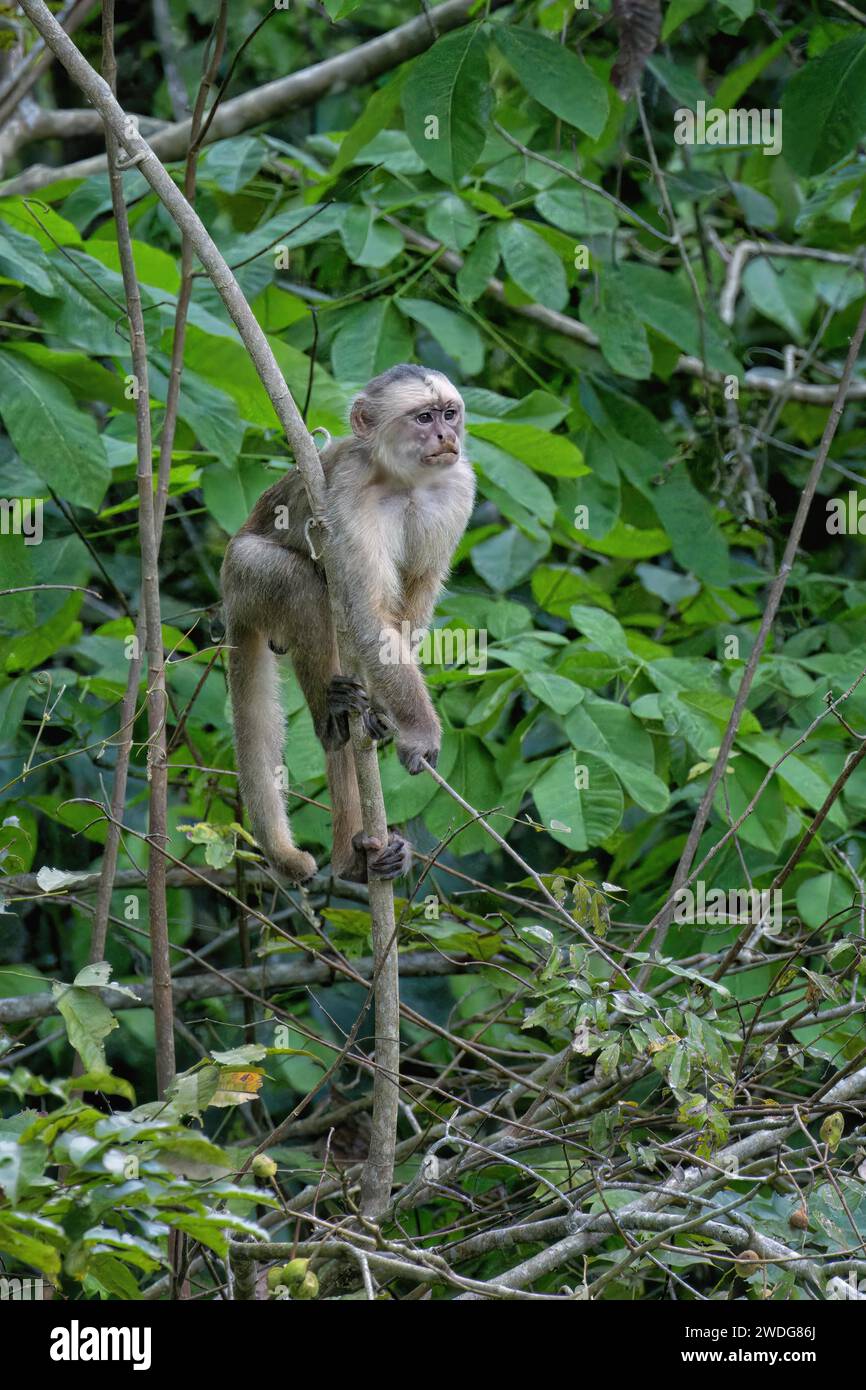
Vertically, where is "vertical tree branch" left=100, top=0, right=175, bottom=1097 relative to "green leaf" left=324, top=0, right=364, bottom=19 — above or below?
below

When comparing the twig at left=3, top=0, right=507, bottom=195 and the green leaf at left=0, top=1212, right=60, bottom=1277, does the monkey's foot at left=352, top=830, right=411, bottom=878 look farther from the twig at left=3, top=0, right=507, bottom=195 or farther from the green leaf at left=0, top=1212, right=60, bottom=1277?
the twig at left=3, top=0, right=507, bottom=195

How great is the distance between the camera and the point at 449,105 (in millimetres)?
5355

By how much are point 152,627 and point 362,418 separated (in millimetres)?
1424

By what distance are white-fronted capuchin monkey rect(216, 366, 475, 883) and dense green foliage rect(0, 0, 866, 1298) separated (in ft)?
0.73

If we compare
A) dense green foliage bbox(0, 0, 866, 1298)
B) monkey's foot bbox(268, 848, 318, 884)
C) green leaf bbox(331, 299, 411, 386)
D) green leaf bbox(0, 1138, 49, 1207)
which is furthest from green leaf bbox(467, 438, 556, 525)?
green leaf bbox(0, 1138, 49, 1207)

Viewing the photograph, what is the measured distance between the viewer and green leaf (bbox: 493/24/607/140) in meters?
5.50

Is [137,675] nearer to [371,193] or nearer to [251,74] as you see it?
[371,193]

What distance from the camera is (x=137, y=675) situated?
15.4 feet

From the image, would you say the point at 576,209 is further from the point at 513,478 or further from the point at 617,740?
the point at 617,740

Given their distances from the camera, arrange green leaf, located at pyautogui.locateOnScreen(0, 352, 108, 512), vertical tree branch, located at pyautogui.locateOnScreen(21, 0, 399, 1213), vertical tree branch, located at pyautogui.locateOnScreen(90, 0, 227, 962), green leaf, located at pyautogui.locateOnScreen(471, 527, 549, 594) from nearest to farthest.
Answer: vertical tree branch, located at pyautogui.locateOnScreen(21, 0, 399, 1213)
vertical tree branch, located at pyautogui.locateOnScreen(90, 0, 227, 962)
green leaf, located at pyautogui.locateOnScreen(0, 352, 108, 512)
green leaf, located at pyautogui.locateOnScreen(471, 527, 549, 594)

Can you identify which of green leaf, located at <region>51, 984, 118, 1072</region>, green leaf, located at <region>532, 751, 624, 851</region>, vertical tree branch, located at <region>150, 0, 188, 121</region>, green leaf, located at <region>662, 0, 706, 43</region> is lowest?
green leaf, located at <region>51, 984, 118, 1072</region>

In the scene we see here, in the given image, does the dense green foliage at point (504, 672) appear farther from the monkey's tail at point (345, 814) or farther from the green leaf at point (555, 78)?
the monkey's tail at point (345, 814)
